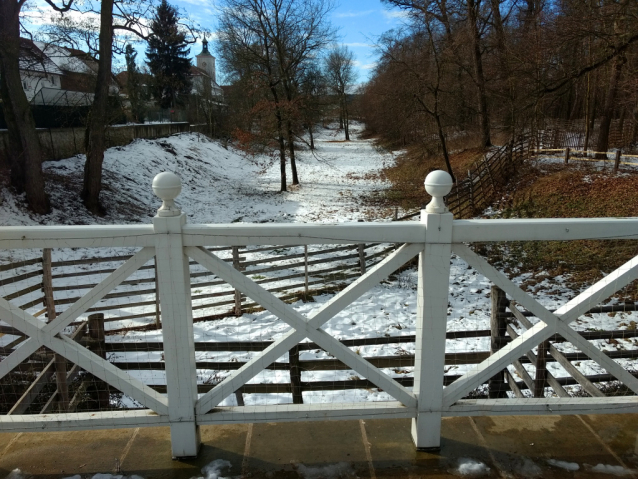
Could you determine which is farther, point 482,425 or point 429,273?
point 482,425

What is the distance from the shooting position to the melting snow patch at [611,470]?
229 centimetres

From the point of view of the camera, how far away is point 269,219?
18234mm

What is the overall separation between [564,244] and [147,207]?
15.7 m

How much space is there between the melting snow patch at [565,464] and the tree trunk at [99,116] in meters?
16.8

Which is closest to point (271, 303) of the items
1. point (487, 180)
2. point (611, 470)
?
point (611, 470)

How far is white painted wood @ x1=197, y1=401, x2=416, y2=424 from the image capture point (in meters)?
2.45

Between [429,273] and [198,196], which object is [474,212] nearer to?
[198,196]

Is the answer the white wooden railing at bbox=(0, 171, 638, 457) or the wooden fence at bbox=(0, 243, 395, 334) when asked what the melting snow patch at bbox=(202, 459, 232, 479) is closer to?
the white wooden railing at bbox=(0, 171, 638, 457)

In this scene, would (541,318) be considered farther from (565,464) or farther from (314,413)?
(314,413)

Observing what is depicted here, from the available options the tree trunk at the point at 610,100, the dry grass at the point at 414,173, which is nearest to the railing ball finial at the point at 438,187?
the dry grass at the point at 414,173

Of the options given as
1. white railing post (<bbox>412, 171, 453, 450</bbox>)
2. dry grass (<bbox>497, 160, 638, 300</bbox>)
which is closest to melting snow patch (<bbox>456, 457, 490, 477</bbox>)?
white railing post (<bbox>412, 171, 453, 450</bbox>)

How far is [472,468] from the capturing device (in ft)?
7.70

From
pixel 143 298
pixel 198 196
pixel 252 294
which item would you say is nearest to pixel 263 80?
pixel 198 196

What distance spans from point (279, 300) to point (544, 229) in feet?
4.66
